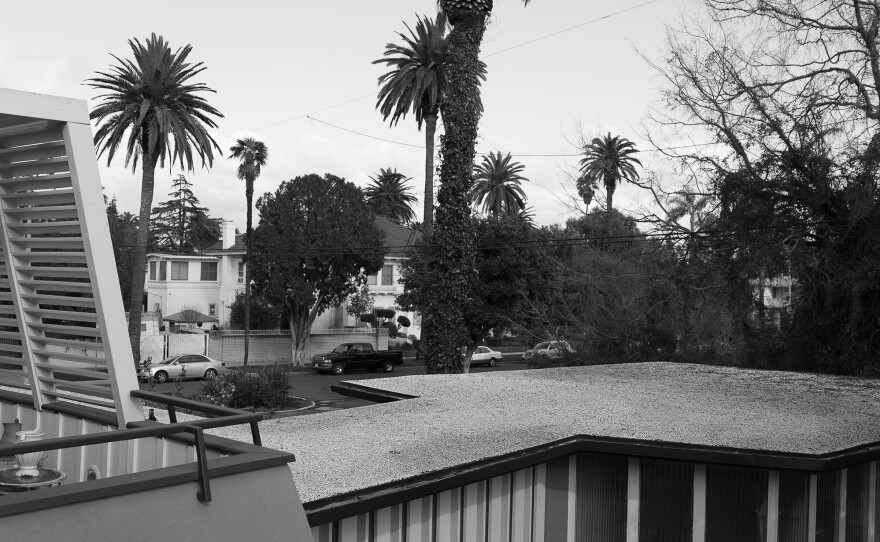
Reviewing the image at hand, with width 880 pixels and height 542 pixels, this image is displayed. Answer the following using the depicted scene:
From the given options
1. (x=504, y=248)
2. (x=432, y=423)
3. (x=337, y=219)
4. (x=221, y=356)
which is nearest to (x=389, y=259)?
(x=337, y=219)

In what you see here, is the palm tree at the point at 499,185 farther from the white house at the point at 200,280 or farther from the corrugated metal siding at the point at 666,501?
the corrugated metal siding at the point at 666,501

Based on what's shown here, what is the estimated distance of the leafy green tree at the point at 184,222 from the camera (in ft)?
306

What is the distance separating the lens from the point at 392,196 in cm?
8238

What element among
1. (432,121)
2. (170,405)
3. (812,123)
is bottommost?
(170,405)

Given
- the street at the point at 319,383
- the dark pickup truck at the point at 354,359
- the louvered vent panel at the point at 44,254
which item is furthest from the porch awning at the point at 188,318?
the louvered vent panel at the point at 44,254

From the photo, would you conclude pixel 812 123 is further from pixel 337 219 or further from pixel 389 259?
pixel 389 259

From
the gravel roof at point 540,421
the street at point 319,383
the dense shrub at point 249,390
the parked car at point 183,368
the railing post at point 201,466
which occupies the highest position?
the railing post at point 201,466

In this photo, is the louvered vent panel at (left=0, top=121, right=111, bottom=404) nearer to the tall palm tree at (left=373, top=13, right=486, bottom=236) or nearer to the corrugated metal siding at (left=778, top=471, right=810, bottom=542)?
the corrugated metal siding at (left=778, top=471, right=810, bottom=542)

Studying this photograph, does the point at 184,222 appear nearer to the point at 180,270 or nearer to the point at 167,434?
the point at 180,270

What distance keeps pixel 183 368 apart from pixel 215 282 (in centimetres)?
1991

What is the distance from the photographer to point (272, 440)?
29.7ft

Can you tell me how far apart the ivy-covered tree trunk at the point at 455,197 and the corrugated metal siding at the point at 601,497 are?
15.6 meters

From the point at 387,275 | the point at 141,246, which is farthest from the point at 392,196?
the point at 141,246

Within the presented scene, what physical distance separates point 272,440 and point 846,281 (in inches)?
489
